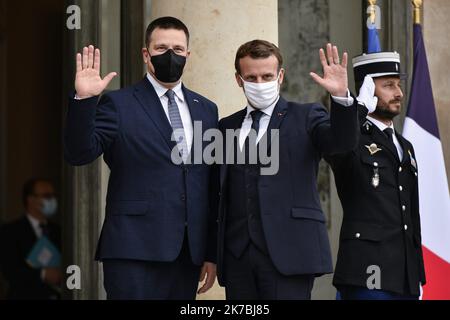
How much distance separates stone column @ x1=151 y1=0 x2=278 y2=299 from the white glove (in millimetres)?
1030

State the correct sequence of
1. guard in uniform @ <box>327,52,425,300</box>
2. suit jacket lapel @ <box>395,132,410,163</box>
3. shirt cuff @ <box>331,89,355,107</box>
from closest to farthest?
shirt cuff @ <box>331,89,355,107</box>
guard in uniform @ <box>327,52,425,300</box>
suit jacket lapel @ <box>395,132,410,163</box>

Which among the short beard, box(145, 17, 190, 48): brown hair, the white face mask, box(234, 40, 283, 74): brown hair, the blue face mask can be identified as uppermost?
box(145, 17, 190, 48): brown hair

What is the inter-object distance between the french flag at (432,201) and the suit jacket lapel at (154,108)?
6.65ft

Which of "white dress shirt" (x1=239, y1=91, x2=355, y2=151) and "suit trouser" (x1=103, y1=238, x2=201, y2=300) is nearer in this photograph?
"suit trouser" (x1=103, y1=238, x2=201, y2=300)

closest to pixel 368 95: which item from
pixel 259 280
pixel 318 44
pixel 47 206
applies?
pixel 259 280

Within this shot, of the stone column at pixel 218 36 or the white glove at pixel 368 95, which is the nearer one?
the white glove at pixel 368 95

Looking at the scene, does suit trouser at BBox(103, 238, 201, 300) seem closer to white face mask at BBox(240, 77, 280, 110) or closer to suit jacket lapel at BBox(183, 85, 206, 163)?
suit jacket lapel at BBox(183, 85, 206, 163)

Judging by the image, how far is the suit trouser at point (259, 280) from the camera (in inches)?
234

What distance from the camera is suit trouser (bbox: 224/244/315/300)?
593 cm

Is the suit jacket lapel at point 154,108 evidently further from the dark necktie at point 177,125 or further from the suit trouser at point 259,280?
the suit trouser at point 259,280

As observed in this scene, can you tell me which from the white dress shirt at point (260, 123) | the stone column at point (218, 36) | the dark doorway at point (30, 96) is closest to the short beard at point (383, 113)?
the white dress shirt at point (260, 123)

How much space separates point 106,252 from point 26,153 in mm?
7912

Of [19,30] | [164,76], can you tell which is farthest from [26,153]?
[164,76]

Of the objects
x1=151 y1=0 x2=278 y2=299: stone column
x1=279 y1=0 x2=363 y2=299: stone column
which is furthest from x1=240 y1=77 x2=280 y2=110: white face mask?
x1=279 y1=0 x2=363 y2=299: stone column
